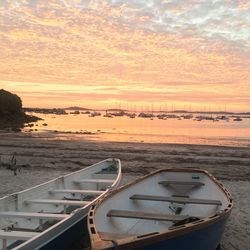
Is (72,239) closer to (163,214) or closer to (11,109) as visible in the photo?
(163,214)

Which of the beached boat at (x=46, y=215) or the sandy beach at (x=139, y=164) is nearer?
the beached boat at (x=46, y=215)

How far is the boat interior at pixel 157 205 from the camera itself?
24.5ft

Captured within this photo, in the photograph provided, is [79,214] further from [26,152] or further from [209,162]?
[26,152]

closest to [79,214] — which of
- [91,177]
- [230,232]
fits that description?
[230,232]

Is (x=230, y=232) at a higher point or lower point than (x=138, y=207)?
lower

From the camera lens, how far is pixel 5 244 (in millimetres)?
6918

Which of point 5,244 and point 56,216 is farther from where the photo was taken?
point 56,216

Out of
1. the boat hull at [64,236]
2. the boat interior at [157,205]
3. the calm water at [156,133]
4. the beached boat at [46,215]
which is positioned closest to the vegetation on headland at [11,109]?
the calm water at [156,133]

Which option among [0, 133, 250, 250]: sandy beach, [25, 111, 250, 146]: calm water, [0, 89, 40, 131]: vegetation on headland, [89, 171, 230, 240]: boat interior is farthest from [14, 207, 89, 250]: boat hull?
[0, 89, 40, 131]: vegetation on headland

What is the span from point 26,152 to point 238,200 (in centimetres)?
1650

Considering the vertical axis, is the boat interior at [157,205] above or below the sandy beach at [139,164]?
above

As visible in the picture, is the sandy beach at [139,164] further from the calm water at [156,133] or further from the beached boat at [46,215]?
the calm water at [156,133]

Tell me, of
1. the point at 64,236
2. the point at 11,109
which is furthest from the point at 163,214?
the point at 11,109

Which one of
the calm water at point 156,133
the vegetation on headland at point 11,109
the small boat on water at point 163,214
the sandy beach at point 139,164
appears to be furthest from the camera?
the vegetation on headland at point 11,109
